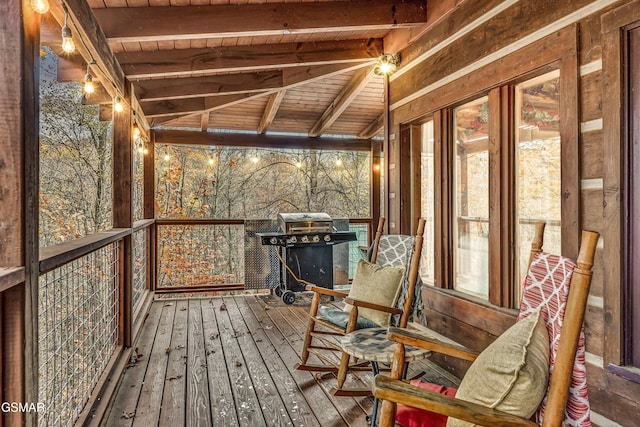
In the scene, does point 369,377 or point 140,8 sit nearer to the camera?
point 140,8

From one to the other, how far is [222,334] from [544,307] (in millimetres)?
3138

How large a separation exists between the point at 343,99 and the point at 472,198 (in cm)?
248

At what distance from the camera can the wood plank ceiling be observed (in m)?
2.63

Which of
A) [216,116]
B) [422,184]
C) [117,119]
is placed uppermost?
[216,116]

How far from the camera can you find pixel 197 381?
9.26 ft

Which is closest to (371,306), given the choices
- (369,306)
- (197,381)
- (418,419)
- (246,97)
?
(369,306)

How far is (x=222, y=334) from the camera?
12.8ft

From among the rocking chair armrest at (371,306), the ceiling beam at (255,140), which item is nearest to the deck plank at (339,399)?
the rocking chair armrest at (371,306)

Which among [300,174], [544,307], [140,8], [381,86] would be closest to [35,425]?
[544,307]

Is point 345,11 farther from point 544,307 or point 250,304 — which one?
point 250,304

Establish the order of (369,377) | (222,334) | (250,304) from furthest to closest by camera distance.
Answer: (250,304), (222,334), (369,377)

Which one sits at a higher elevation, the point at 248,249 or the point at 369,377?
the point at 248,249

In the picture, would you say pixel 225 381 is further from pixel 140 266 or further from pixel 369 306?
pixel 140 266

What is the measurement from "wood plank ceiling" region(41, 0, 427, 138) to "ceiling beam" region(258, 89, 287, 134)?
0.07 ft
